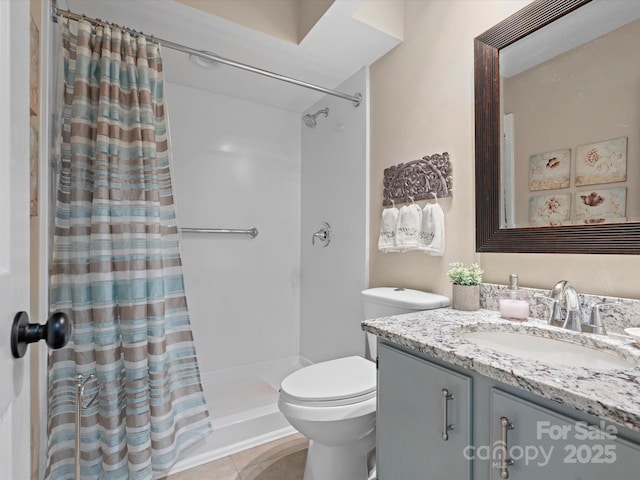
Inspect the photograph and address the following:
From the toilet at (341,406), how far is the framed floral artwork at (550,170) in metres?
0.58

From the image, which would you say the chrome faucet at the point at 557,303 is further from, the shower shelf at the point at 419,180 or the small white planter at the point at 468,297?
the shower shelf at the point at 419,180

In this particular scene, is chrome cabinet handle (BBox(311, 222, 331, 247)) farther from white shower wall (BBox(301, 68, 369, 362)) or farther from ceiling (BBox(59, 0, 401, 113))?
ceiling (BBox(59, 0, 401, 113))

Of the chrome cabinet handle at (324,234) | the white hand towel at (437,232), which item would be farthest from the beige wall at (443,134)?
the chrome cabinet handle at (324,234)

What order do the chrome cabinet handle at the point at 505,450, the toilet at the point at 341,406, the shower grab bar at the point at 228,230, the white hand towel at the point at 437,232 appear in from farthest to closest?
the shower grab bar at the point at 228,230
the white hand towel at the point at 437,232
the toilet at the point at 341,406
the chrome cabinet handle at the point at 505,450

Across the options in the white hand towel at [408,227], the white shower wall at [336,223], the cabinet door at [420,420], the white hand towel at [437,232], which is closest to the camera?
the cabinet door at [420,420]

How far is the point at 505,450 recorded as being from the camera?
0.70 metres


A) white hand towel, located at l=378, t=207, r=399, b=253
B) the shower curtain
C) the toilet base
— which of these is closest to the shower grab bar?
the shower curtain

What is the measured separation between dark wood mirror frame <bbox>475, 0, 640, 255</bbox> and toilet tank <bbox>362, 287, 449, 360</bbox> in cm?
29

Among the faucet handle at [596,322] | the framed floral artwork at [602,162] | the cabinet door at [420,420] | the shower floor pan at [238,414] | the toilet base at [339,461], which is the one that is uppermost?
the framed floral artwork at [602,162]

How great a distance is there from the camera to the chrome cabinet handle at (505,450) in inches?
27.4

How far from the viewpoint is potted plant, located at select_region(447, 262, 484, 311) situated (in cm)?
127

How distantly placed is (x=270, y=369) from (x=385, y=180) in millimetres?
1716

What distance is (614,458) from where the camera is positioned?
0.56 m

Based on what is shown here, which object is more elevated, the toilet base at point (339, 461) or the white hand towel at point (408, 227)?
the white hand towel at point (408, 227)
